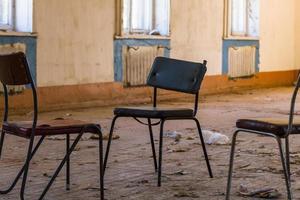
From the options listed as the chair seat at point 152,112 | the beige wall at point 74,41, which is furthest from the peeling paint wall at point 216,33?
the chair seat at point 152,112

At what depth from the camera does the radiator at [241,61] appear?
11.5 meters

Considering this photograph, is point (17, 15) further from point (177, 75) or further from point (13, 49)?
point (177, 75)

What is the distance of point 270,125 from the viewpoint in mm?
3072

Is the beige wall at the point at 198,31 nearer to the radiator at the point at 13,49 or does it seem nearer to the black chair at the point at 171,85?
the radiator at the point at 13,49

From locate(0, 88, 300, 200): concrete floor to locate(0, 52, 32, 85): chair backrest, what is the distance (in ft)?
2.31

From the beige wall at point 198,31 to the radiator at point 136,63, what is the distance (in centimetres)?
59

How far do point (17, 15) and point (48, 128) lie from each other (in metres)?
4.98

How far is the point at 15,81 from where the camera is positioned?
3.13 m

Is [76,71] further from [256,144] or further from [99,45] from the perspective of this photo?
[256,144]

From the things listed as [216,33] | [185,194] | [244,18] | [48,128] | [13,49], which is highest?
[244,18]

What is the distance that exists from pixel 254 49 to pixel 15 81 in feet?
31.1

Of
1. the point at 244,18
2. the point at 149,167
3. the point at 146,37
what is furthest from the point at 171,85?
the point at 244,18

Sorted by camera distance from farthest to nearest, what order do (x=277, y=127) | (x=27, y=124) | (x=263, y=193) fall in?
(x=263, y=193), (x=27, y=124), (x=277, y=127)

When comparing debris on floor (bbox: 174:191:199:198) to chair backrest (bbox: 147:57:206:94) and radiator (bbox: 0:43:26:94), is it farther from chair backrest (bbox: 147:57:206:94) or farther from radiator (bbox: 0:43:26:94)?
radiator (bbox: 0:43:26:94)
